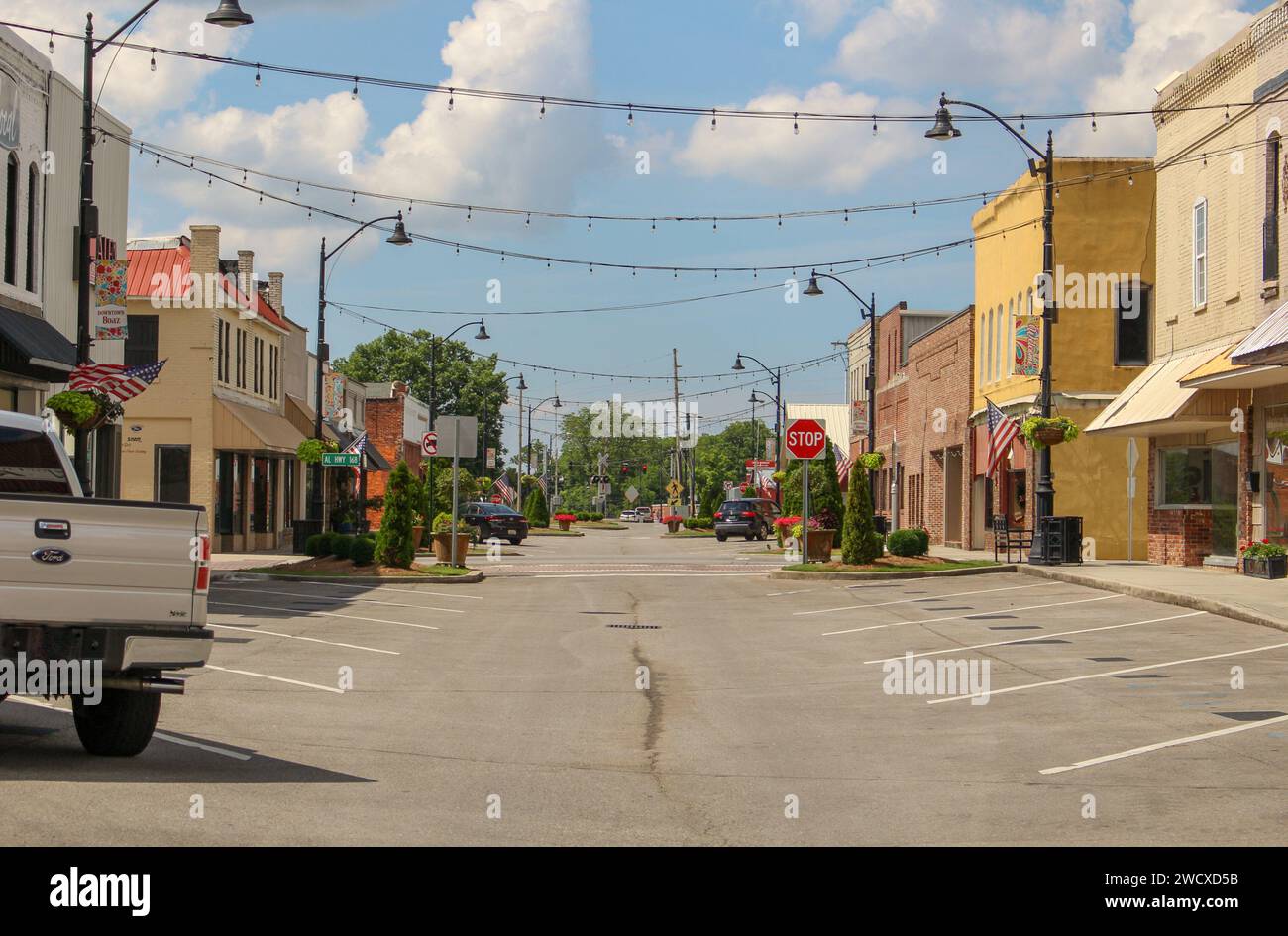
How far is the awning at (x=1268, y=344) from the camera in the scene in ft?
70.6

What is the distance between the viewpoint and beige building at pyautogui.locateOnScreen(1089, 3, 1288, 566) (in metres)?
25.6

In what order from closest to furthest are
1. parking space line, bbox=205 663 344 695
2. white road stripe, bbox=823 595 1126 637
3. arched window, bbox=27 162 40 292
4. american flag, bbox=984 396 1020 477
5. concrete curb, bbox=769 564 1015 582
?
1. parking space line, bbox=205 663 344 695
2. white road stripe, bbox=823 595 1126 637
3. arched window, bbox=27 162 40 292
4. concrete curb, bbox=769 564 1015 582
5. american flag, bbox=984 396 1020 477

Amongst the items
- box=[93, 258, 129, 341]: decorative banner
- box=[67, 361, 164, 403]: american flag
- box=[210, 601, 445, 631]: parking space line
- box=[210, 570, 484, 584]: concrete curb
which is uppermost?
box=[93, 258, 129, 341]: decorative banner

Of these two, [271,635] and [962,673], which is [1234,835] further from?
[271,635]

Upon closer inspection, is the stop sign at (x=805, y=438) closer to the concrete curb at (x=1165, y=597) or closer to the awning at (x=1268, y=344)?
the concrete curb at (x=1165, y=597)

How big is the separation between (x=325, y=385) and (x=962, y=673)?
49.9 metres

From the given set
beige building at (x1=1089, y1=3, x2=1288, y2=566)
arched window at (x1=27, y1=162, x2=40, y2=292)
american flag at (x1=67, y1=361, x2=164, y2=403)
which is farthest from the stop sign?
arched window at (x1=27, y1=162, x2=40, y2=292)

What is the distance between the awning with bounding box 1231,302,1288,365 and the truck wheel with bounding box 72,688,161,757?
57.2 feet

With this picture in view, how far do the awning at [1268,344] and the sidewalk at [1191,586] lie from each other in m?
3.62

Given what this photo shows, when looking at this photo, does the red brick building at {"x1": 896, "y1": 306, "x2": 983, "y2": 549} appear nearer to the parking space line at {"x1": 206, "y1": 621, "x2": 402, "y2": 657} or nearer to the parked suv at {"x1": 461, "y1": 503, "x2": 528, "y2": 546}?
the parked suv at {"x1": 461, "y1": 503, "x2": 528, "y2": 546}

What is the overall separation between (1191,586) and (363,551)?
16216 mm

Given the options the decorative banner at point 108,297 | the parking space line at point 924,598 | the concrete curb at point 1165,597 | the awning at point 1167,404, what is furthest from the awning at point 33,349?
the awning at point 1167,404

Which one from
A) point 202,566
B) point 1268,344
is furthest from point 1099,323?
point 202,566

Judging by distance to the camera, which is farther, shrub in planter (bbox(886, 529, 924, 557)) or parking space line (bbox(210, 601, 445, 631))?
shrub in planter (bbox(886, 529, 924, 557))
